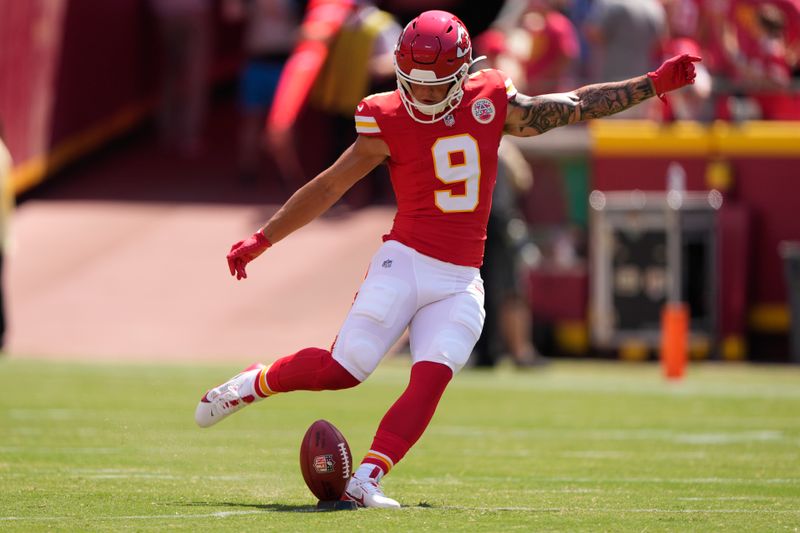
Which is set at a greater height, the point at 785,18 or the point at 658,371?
the point at 785,18

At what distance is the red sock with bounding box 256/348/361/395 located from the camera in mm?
6809

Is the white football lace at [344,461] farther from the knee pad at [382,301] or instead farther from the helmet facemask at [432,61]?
the helmet facemask at [432,61]

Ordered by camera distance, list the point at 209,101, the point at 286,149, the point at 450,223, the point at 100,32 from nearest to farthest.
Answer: the point at 450,223, the point at 286,149, the point at 100,32, the point at 209,101

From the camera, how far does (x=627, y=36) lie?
1587cm

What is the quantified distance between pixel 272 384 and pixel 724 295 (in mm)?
9220

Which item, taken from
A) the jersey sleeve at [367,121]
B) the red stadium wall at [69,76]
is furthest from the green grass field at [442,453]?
the red stadium wall at [69,76]

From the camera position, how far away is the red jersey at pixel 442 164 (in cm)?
683

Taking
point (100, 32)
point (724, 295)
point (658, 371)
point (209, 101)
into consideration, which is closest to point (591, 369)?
point (658, 371)

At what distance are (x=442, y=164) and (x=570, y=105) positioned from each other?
650 millimetres

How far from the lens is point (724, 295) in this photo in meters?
15.5

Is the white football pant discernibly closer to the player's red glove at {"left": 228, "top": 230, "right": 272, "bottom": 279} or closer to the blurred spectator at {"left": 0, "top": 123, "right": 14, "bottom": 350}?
the player's red glove at {"left": 228, "top": 230, "right": 272, "bottom": 279}

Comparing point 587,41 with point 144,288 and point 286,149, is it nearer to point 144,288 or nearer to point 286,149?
point 286,149

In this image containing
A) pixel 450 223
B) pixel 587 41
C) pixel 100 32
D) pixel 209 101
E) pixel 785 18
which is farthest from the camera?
pixel 209 101

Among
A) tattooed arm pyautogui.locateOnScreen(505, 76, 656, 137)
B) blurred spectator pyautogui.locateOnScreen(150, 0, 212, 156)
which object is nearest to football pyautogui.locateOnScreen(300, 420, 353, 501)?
tattooed arm pyautogui.locateOnScreen(505, 76, 656, 137)
